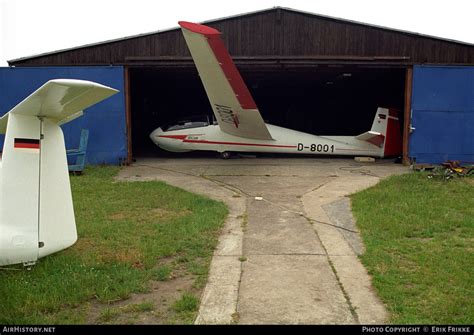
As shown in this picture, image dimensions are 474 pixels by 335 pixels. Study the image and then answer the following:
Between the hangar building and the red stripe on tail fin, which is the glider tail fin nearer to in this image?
the hangar building

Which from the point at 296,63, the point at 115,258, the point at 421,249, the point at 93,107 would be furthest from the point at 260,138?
the point at 115,258

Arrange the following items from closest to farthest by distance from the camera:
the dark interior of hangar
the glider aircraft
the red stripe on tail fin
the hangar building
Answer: the red stripe on tail fin < the hangar building < the glider aircraft < the dark interior of hangar

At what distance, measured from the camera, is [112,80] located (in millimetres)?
14406

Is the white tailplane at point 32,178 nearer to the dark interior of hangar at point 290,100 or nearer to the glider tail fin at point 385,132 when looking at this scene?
the glider tail fin at point 385,132

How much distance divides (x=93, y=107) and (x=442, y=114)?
39.0 feet

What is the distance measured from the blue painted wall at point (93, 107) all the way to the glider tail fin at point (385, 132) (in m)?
8.87

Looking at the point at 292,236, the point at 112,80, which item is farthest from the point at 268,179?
the point at 112,80

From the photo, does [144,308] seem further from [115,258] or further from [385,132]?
[385,132]

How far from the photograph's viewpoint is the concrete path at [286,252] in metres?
3.91

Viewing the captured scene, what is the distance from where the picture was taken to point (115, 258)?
5133 mm

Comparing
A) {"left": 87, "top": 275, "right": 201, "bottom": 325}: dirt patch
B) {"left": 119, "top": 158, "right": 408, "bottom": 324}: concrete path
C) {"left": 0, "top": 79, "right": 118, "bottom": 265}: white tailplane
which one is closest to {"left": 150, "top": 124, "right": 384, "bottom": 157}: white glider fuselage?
{"left": 119, "top": 158, "right": 408, "bottom": 324}: concrete path

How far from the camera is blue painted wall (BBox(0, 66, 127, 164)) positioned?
14.2m

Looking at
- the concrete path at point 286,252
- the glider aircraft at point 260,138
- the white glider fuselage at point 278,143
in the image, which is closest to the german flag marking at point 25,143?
the concrete path at point 286,252

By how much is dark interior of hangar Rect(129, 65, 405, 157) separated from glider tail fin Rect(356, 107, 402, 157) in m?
4.55
